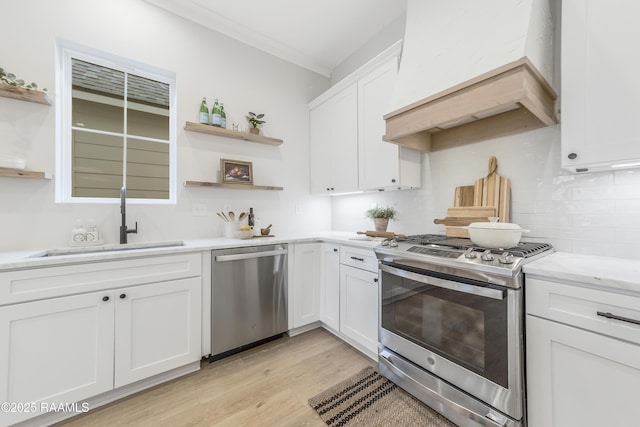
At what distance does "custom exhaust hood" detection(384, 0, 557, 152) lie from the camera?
137 centimetres

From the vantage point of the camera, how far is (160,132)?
2.44m

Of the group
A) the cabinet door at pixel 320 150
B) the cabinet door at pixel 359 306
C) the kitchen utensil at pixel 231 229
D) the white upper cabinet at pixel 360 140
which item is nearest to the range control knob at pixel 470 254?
the cabinet door at pixel 359 306

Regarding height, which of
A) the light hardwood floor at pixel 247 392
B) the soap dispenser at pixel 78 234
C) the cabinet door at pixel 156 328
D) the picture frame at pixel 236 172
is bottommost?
the light hardwood floor at pixel 247 392

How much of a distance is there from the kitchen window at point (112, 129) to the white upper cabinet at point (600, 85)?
9.55 feet

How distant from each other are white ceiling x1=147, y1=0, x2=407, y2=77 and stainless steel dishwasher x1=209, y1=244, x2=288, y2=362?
224 centimetres

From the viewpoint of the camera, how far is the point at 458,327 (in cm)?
136

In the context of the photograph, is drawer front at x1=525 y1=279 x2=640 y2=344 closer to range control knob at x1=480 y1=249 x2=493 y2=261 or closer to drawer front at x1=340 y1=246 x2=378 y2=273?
range control knob at x1=480 y1=249 x2=493 y2=261

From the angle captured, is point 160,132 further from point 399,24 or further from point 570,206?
point 570,206

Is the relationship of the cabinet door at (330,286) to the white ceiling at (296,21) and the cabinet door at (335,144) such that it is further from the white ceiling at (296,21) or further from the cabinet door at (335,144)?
the white ceiling at (296,21)

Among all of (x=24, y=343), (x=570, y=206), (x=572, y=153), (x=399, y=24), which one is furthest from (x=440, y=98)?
(x=24, y=343)

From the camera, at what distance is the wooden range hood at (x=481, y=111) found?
1.33m

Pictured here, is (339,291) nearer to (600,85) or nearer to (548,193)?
(548,193)

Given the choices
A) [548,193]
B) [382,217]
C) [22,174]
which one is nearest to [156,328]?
[22,174]

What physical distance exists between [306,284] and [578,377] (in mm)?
1864
